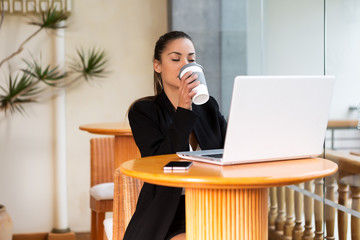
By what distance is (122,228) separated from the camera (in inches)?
87.4

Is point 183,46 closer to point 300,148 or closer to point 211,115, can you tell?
point 211,115

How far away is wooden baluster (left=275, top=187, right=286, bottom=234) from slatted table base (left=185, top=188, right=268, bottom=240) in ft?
6.08

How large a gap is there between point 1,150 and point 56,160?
1.68ft

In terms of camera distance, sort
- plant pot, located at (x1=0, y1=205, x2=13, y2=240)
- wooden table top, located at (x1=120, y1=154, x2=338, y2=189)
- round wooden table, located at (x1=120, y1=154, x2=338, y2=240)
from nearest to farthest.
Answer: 1. wooden table top, located at (x1=120, y1=154, x2=338, y2=189)
2. round wooden table, located at (x1=120, y1=154, x2=338, y2=240)
3. plant pot, located at (x1=0, y1=205, x2=13, y2=240)

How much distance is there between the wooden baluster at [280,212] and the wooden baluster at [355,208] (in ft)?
3.67

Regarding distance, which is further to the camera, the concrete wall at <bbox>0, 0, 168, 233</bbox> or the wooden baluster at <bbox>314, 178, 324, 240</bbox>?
the concrete wall at <bbox>0, 0, 168, 233</bbox>

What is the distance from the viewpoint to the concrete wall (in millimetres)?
5145

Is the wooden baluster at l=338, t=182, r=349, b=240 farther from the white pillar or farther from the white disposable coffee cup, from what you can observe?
the white pillar

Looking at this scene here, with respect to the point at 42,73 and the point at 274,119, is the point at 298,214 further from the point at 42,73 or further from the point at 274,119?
the point at 42,73

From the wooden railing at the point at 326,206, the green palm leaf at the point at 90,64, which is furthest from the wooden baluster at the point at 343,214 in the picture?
the green palm leaf at the point at 90,64

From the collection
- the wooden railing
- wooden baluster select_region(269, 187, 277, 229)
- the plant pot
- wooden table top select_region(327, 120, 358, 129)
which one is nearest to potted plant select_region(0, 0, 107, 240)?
the plant pot

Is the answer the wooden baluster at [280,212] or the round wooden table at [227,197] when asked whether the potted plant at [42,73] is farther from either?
the round wooden table at [227,197]

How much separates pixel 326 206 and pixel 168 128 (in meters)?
1.06

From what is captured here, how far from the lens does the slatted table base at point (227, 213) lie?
171 centimetres
